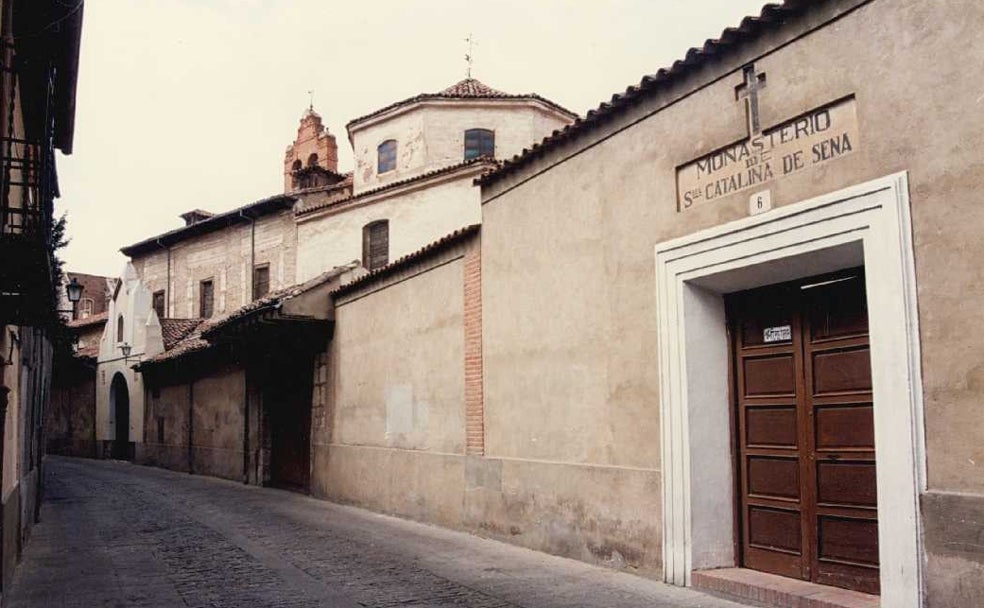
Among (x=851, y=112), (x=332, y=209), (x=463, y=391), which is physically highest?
(x=332, y=209)

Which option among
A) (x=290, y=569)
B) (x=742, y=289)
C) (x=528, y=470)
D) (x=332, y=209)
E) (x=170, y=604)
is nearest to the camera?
(x=170, y=604)

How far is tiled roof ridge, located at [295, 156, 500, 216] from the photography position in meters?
21.4

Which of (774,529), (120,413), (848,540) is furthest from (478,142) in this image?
(848,540)

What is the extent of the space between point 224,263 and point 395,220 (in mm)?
9795

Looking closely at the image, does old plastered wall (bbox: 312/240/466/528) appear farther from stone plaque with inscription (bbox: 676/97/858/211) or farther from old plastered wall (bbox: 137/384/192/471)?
old plastered wall (bbox: 137/384/192/471)

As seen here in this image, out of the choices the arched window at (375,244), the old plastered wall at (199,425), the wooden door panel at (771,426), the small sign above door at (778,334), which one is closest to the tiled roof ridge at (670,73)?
the small sign above door at (778,334)

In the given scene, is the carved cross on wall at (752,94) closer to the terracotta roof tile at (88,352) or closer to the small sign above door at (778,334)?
the small sign above door at (778,334)

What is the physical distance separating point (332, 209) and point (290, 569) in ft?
59.6

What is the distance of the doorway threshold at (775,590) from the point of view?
611 centimetres

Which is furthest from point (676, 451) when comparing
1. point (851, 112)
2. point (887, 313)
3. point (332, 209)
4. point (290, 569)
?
point (332, 209)

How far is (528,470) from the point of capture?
969cm

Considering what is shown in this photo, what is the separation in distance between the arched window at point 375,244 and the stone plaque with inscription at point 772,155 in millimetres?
16938

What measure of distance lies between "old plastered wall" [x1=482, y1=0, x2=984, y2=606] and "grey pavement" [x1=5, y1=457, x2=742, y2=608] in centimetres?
107

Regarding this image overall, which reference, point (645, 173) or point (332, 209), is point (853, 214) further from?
point (332, 209)
